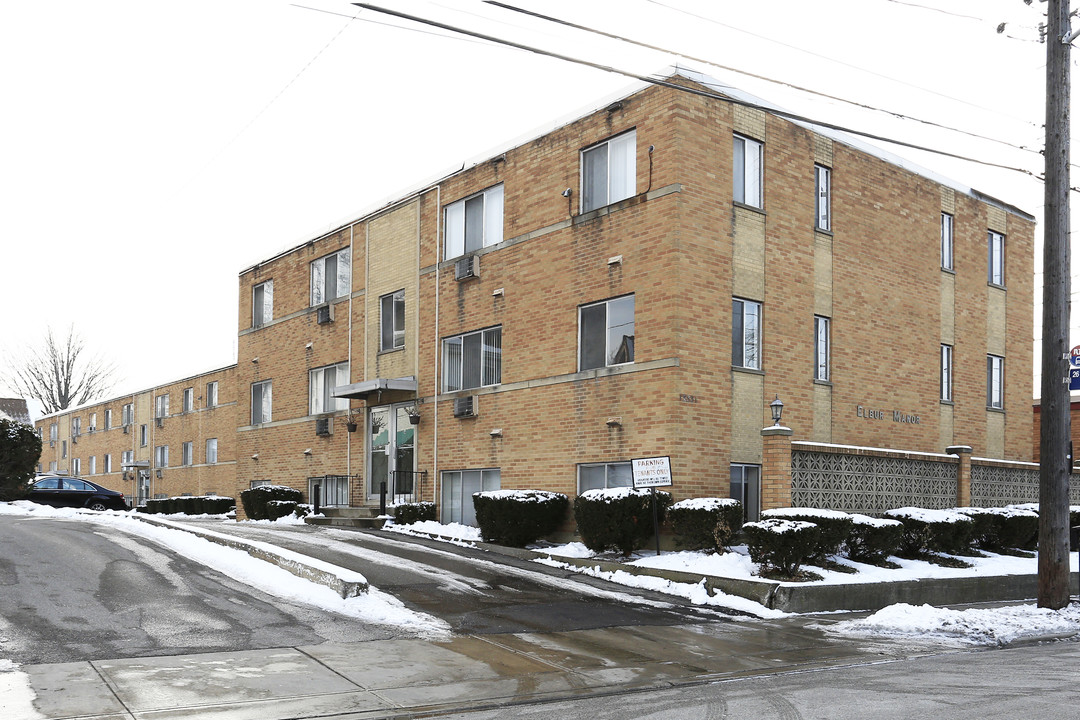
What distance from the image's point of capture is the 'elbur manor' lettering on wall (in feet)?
71.1

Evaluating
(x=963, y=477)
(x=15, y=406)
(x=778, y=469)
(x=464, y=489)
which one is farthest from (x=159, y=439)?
(x=963, y=477)

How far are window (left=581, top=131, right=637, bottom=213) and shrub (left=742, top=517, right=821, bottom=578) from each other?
7464 mm

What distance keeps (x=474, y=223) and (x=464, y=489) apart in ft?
20.8

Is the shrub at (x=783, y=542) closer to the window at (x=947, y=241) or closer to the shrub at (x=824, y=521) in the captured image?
the shrub at (x=824, y=521)

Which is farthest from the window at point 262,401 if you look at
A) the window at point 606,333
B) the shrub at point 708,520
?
the shrub at point 708,520

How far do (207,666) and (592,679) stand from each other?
3.60 metres

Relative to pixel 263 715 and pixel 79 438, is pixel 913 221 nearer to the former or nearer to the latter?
pixel 263 715

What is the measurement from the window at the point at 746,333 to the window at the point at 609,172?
123 inches

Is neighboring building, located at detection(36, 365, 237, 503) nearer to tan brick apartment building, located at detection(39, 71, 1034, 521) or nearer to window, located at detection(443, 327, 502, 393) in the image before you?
tan brick apartment building, located at detection(39, 71, 1034, 521)

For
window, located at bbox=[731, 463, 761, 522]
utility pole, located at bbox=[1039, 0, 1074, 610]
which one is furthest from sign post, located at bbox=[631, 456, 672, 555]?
utility pole, located at bbox=[1039, 0, 1074, 610]

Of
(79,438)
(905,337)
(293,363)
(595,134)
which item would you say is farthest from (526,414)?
(79,438)

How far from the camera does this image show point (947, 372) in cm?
2425

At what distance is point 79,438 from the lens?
61031 millimetres

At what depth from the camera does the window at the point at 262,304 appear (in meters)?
33.2
